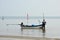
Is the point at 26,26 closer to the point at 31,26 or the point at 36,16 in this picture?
the point at 31,26

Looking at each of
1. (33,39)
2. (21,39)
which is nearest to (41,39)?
(33,39)

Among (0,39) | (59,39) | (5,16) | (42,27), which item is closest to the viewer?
(59,39)

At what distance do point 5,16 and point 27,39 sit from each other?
1294 centimetres

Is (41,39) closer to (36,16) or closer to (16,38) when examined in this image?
(16,38)

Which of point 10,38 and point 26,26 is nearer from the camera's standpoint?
point 10,38

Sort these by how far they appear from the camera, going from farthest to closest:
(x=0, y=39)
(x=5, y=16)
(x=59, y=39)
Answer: (x=5, y=16) < (x=0, y=39) < (x=59, y=39)

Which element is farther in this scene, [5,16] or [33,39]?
[5,16]

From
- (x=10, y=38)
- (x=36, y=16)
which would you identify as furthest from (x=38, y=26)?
(x=36, y=16)

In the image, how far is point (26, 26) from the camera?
4543 millimetres

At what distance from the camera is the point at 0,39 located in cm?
269

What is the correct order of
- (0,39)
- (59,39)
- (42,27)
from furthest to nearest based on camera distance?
(42,27) → (0,39) → (59,39)

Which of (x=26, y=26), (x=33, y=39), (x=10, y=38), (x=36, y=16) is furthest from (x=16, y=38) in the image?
(x=36, y=16)

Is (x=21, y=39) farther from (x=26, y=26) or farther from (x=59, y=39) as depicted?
(x=26, y=26)

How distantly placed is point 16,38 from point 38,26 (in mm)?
1949
